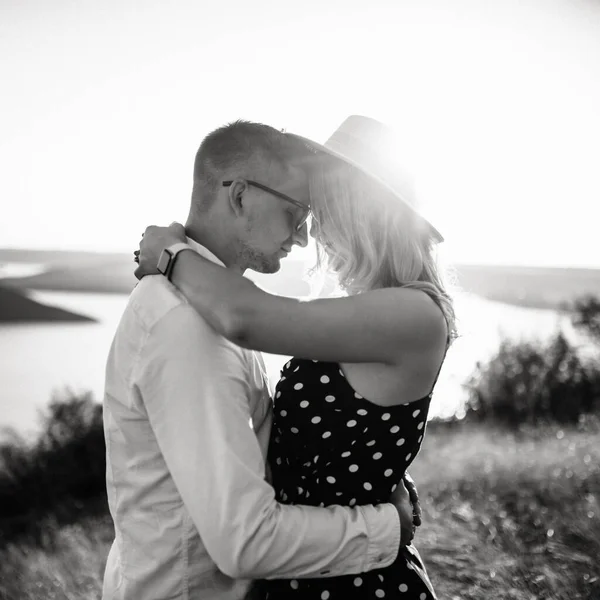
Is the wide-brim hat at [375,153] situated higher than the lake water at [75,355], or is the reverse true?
the wide-brim hat at [375,153]

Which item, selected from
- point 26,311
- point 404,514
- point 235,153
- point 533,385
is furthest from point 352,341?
point 26,311

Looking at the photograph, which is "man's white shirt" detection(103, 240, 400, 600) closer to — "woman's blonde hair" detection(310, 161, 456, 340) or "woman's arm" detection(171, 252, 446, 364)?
"woman's arm" detection(171, 252, 446, 364)

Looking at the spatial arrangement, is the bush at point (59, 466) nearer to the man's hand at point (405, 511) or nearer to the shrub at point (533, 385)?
the shrub at point (533, 385)

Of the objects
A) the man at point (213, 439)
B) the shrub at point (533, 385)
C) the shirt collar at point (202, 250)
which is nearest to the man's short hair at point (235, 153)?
the man at point (213, 439)

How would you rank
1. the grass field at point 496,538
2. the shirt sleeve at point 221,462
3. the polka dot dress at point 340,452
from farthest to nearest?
the grass field at point 496,538 < the polka dot dress at point 340,452 < the shirt sleeve at point 221,462

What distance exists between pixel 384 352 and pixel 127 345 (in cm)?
65

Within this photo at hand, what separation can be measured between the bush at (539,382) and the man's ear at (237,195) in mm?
9721

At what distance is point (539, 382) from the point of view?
11.1 m

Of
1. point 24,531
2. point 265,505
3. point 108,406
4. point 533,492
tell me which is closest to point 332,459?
point 265,505

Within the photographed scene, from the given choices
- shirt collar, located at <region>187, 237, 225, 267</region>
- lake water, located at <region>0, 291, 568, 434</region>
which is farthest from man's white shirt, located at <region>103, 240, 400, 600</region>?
lake water, located at <region>0, 291, 568, 434</region>

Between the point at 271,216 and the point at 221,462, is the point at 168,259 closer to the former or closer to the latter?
the point at 271,216

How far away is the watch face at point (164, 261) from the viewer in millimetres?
1668

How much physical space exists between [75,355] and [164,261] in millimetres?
10847

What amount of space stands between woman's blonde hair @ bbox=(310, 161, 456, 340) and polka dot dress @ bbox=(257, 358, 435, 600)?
1.11 feet
